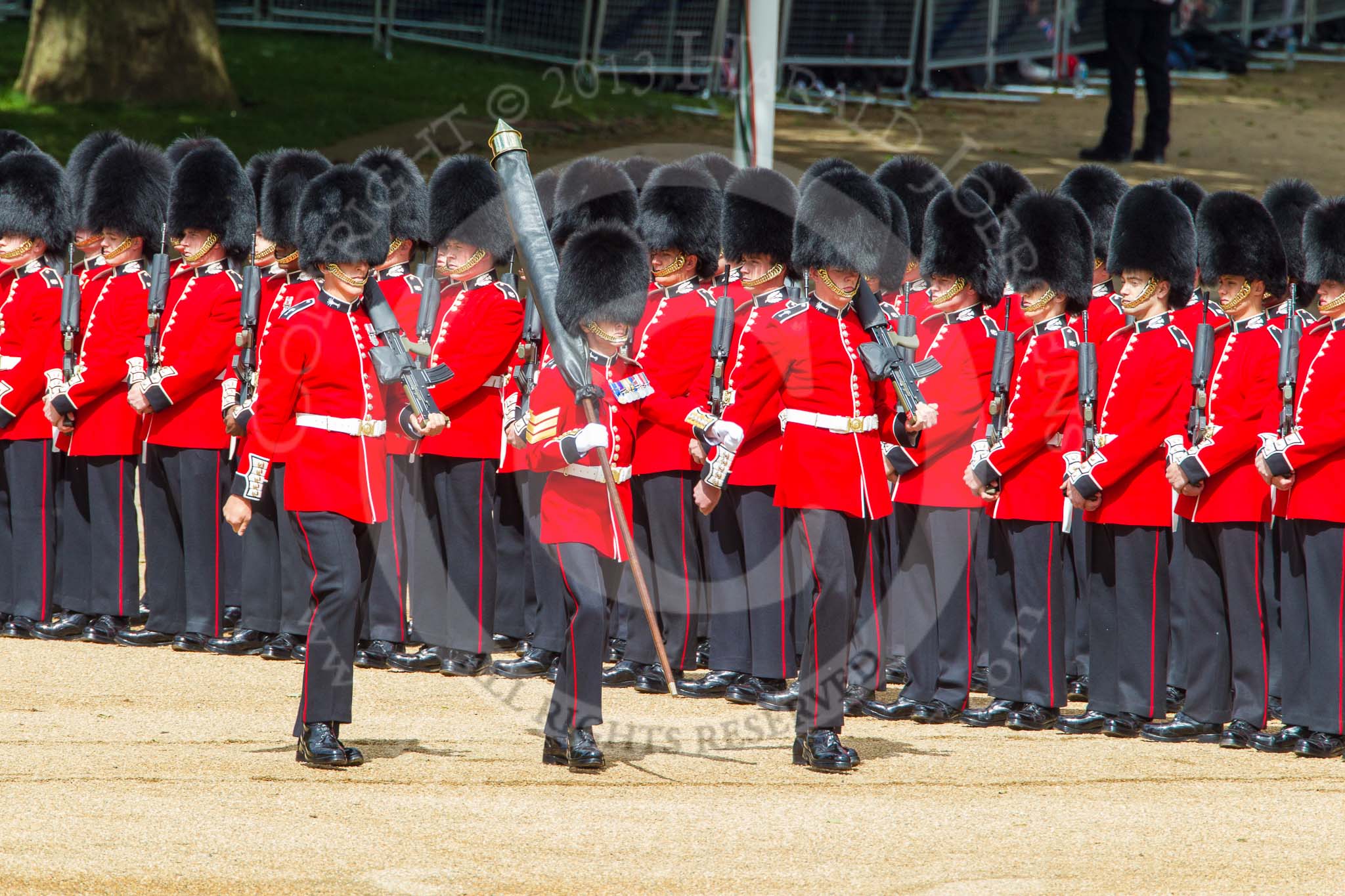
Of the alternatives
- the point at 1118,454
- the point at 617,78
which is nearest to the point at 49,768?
the point at 1118,454

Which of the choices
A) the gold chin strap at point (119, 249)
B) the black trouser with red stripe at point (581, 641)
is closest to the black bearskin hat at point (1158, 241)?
the black trouser with red stripe at point (581, 641)

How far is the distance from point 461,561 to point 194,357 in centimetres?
110

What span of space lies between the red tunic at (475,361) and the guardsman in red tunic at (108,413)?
41.0 inches

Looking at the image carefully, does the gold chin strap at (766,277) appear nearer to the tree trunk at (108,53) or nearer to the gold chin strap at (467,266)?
the gold chin strap at (467,266)

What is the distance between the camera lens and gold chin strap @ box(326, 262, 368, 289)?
15.7ft

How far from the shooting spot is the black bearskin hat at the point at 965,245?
18.7ft

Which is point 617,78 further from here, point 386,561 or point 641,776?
point 641,776

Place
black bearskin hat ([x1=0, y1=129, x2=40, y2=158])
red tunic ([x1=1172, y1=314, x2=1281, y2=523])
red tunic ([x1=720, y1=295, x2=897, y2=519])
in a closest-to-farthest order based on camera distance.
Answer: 1. red tunic ([x1=720, y1=295, x2=897, y2=519])
2. red tunic ([x1=1172, y1=314, x2=1281, y2=523])
3. black bearskin hat ([x1=0, y1=129, x2=40, y2=158])

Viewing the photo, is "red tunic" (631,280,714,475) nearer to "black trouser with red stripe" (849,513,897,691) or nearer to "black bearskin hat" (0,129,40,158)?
"black trouser with red stripe" (849,513,897,691)

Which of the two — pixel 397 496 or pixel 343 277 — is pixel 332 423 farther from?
pixel 397 496

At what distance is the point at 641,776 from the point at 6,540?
288 cm

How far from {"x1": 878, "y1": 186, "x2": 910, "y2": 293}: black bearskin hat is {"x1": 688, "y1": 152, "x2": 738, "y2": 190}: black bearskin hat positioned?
0.68m

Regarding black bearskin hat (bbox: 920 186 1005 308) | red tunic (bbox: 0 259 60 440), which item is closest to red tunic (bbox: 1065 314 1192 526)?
black bearskin hat (bbox: 920 186 1005 308)

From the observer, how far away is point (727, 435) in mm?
4934
